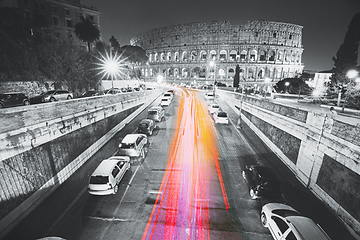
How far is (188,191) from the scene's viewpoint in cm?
1007

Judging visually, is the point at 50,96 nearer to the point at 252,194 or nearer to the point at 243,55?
the point at 252,194

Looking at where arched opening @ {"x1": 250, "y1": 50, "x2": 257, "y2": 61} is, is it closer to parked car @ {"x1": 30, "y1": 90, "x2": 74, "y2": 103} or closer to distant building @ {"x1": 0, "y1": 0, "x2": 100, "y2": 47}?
distant building @ {"x1": 0, "y1": 0, "x2": 100, "y2": 47}

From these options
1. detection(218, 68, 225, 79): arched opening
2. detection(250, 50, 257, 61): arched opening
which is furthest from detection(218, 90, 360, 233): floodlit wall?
detection(250, 50, 257, 61): arched opening

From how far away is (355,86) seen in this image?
22.2m

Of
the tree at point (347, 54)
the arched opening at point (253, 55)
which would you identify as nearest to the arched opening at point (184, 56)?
the arched opening at point (253, 55)

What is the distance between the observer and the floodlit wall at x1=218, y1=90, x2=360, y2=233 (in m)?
7.99

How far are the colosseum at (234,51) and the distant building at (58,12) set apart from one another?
42.1 meters

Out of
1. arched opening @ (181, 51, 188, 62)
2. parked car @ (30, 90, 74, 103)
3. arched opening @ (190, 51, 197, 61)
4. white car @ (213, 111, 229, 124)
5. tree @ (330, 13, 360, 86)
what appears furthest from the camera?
arched opening @ (181, 51, 188, 62)

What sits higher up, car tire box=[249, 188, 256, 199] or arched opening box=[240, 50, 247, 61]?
arched opening box=[240, 50, 247, 61]

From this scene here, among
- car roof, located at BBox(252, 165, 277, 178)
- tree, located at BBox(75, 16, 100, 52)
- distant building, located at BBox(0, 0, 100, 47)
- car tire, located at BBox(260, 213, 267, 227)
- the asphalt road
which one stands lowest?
the asphalt road

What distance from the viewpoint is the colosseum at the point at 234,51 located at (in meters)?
73.3

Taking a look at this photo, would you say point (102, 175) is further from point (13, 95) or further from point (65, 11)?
point (65, 11)

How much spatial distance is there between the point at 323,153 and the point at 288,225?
5.88 m

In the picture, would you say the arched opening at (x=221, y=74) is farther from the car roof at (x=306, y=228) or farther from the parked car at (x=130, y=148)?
the car roof at (x=306, y=228)
